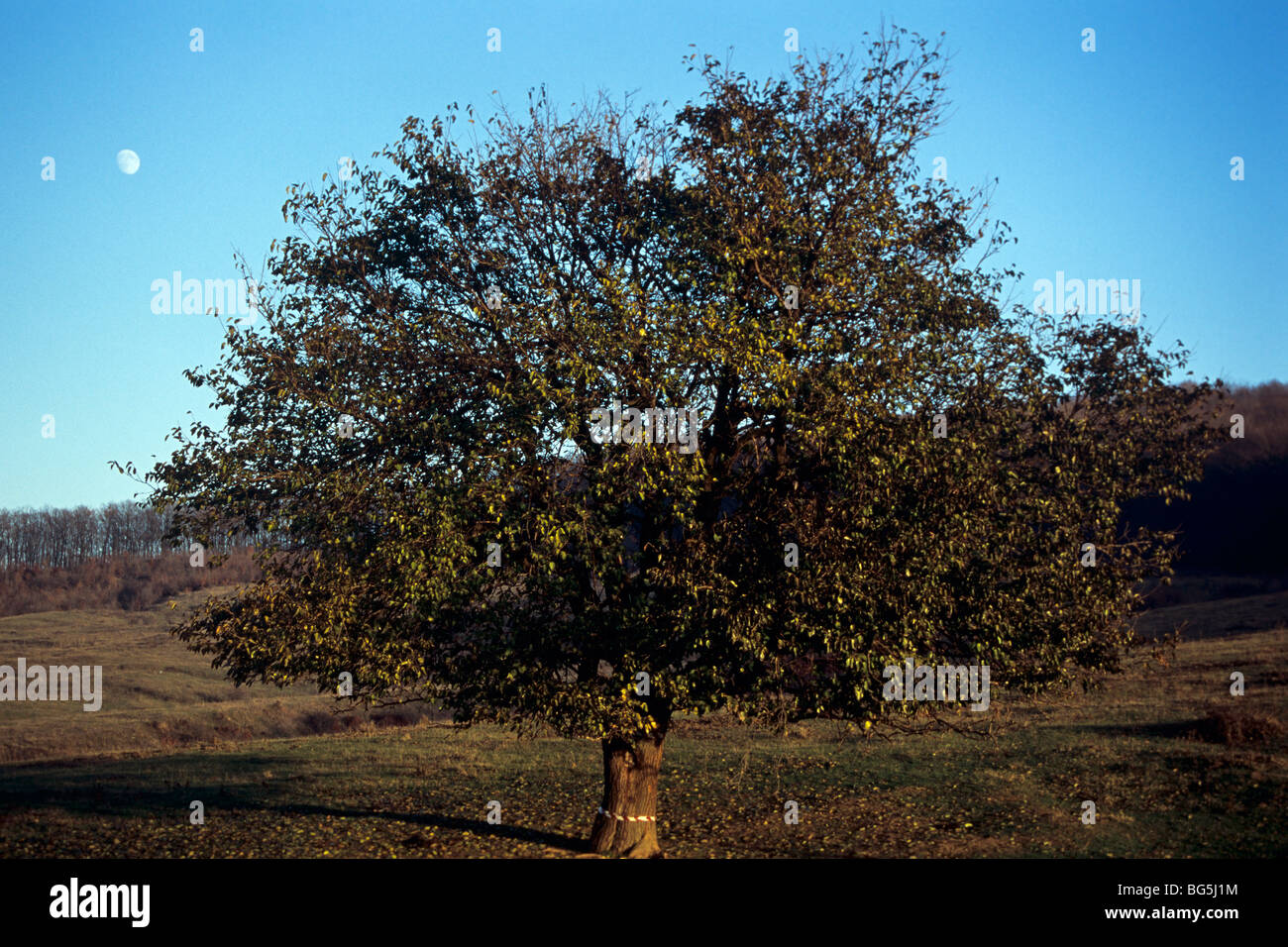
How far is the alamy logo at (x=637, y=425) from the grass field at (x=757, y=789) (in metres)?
7.85

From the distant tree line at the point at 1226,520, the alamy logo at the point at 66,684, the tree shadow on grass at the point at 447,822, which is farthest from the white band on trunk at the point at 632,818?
the distant tree line at the point at 1226,520

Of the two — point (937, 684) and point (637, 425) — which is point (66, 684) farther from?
point (937, 684)

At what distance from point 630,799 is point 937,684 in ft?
22.1

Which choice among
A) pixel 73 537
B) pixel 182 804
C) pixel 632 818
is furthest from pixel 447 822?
pixel 73 537

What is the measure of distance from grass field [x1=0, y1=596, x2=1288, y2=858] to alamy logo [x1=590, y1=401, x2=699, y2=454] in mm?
7847

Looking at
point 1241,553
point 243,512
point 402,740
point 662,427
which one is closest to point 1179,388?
point 662,427

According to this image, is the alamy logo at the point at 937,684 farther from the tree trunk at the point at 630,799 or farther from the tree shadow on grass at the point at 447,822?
the tree shadow on grass at the point at 447,822

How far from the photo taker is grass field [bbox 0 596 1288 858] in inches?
814

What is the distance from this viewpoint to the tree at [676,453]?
47.0ft

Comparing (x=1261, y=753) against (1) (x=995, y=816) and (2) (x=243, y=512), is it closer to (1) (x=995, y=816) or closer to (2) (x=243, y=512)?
(1) (x=995, y=816)
